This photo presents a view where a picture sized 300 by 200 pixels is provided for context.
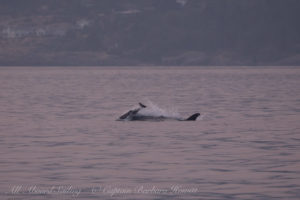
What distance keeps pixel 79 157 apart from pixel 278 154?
235 inches

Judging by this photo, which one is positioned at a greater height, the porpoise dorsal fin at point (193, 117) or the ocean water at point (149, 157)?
the porpoise dorsal fin at point (193, 117)

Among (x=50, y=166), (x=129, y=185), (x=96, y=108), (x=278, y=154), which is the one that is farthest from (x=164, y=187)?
(x=96, y=108)

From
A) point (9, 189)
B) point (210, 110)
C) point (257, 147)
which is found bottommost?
point (9, 189)

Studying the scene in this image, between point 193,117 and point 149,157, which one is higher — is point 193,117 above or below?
above

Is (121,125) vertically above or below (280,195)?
above

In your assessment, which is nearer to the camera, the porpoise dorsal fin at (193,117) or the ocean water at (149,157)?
the ocean water at (149,157)

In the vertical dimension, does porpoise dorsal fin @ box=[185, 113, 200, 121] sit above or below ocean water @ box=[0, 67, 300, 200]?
above

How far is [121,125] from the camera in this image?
38125 millimetres

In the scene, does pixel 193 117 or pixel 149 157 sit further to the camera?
pixel 193 117

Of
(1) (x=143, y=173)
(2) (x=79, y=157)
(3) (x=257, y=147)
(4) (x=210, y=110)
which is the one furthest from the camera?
(4) (x=210, y=110)

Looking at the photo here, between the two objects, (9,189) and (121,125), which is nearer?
(9,189)

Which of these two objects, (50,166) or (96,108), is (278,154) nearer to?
(50,166)

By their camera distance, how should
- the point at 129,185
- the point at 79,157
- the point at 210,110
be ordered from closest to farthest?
the point at 129,185
the point at 79,157
the point at 210,110

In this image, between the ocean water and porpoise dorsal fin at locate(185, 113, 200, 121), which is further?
porpoise dorsal fin at locate(185, 113, 200, 121)
